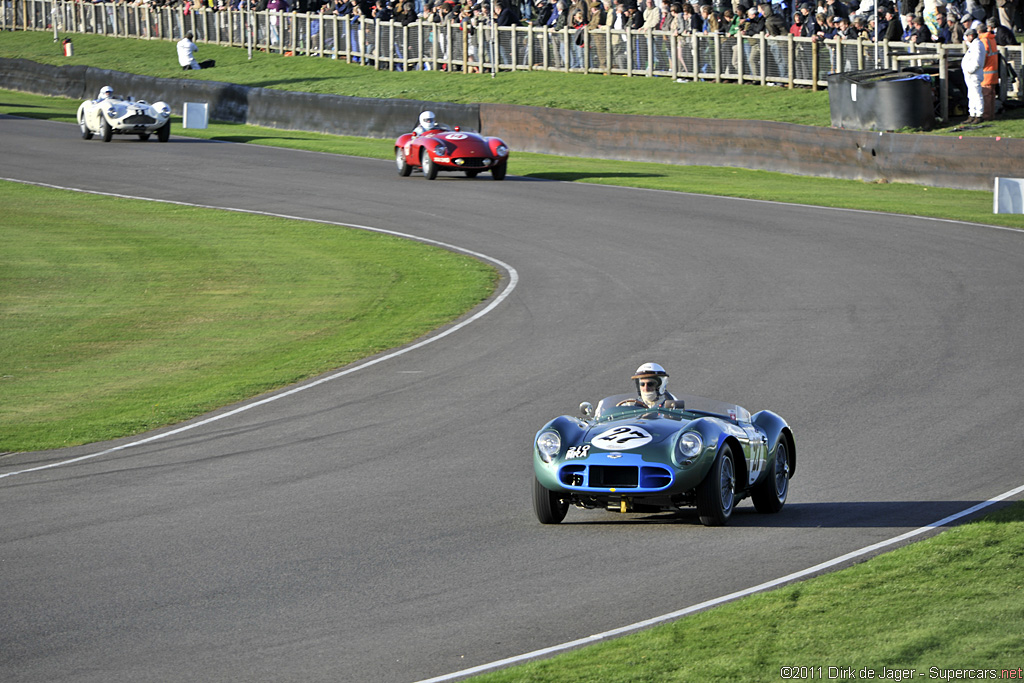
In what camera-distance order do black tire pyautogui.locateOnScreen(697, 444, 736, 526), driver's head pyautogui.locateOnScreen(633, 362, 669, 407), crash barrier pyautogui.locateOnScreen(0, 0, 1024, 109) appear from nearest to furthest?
black tire pyautogui.locateOnScreen(697, 444, 736, 526)
driver's head pyautogui.locateOnScreen(633, 362, 669, 407)
crash barrier pyautogui.locateOnScreen(0, 0, 1024, 109)

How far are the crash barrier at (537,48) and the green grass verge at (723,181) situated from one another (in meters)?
1.58

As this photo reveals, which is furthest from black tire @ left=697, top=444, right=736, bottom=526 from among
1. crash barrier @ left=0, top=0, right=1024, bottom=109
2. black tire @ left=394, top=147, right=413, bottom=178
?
crash barrier @ left=0, top=0, right=1024, bottom=109

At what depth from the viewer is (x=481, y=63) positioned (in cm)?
4816

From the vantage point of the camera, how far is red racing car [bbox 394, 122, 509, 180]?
101 feet

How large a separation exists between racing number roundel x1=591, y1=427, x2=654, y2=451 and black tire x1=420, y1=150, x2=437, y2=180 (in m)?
22.7

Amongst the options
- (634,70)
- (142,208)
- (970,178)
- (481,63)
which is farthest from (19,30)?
(970,178)

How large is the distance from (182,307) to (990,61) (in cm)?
1933

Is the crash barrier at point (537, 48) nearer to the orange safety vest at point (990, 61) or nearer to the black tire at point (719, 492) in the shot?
the orange safety vest at point (990, 61)

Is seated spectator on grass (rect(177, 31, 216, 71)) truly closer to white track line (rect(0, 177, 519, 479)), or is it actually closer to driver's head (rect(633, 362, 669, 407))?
white track line (rect(0, 177, 519, 479))

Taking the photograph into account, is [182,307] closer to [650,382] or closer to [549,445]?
[650,382]

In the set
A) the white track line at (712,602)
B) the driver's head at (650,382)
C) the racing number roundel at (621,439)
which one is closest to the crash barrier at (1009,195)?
the white track line at (712,602)

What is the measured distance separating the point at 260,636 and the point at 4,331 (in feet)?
41.0

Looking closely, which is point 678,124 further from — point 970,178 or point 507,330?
point 507,330

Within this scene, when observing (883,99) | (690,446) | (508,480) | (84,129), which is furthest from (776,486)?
(84,129)
